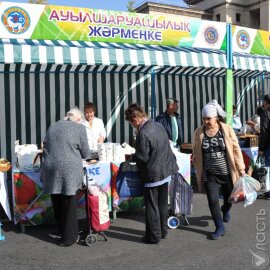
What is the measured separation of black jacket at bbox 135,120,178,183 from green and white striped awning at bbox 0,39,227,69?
2.09m

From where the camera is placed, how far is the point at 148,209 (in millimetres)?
3959

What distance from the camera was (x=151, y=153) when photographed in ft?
12.7

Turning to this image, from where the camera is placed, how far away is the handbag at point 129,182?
13.8 ft

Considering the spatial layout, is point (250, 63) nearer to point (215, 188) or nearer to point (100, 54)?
point (100, 54)

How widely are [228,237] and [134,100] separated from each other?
3832 mm

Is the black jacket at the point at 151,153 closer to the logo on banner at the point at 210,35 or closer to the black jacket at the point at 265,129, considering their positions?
the black jacket at the point at 265,129

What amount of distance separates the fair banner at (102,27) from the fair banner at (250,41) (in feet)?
1.35

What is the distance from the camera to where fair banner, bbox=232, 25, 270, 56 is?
25.5 feet

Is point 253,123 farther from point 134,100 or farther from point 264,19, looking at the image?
point 264,19

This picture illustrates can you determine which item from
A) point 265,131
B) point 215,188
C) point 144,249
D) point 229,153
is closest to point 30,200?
point 144,249

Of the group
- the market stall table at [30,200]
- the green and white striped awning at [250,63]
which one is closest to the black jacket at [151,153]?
the market stall table at [30,200]

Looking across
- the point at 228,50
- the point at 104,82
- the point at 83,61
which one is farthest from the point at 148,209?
the point at 228,50

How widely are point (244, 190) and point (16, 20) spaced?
4.09 metres

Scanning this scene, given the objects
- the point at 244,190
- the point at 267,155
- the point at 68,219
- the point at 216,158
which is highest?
the point at 216,158
